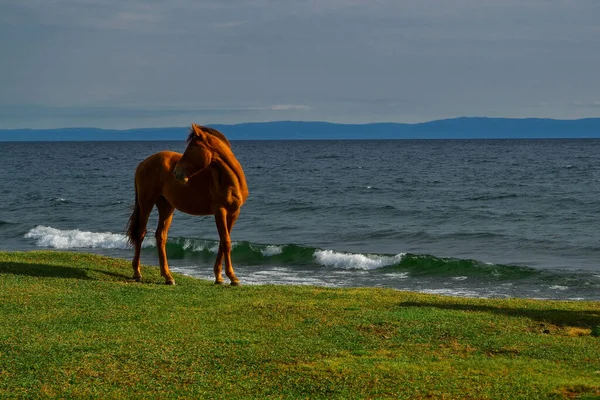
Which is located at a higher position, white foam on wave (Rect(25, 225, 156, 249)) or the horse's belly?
the horse's belly

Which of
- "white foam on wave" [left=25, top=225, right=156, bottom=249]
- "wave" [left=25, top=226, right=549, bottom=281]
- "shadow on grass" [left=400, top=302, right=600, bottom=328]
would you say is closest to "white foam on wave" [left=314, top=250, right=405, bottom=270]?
"wave" [left=25, top=226, right=549, bottom=281]

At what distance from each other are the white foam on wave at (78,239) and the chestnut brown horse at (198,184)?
17737 mm

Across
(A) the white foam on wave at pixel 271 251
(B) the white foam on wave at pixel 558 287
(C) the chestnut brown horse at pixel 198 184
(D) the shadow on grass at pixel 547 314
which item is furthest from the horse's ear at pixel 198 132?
(A) the white foam on wave at pixel 271 251

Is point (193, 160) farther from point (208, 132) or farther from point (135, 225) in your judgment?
point (135, 225)

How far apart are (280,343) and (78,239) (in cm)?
2861

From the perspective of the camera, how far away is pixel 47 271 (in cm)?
1681

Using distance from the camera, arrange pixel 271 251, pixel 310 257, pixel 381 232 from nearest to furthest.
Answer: pixel 310 257
pixel 271 251
pixel 381 232

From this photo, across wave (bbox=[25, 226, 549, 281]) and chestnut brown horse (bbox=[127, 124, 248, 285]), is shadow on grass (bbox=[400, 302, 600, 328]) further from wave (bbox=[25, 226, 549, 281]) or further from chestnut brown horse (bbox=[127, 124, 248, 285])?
wave (bbox=[25, 226, 549, 281])

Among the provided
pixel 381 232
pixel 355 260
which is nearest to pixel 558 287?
pixel 355 260

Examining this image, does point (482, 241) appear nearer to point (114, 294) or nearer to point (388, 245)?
point (388, 245)

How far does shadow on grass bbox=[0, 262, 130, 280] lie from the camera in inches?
648

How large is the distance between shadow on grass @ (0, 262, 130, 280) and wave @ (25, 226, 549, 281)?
13948 mm

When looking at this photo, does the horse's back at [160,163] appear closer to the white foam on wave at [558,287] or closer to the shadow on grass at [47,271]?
the shadow on grass at [47,271]

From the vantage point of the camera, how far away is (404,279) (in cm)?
2719
